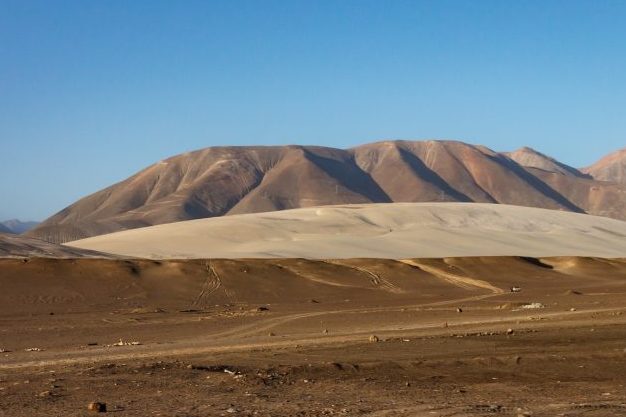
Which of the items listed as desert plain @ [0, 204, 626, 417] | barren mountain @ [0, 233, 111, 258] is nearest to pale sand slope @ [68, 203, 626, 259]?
desert plain @ [0, 204, 626, 417]

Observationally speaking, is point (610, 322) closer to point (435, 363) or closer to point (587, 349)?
point (587, 349)

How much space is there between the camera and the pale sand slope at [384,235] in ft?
195

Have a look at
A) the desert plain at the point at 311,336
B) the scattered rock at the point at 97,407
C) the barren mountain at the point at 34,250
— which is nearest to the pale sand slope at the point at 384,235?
the desert plain at the point at 311,336

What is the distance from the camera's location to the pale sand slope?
59562mm

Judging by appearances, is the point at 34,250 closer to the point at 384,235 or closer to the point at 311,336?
the point at 311,336

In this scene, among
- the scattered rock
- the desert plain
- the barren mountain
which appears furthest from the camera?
the barren mountain

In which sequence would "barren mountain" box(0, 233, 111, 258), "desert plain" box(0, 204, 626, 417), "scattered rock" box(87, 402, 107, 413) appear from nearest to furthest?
"scattered rock" box(87, 402, 107, 413) < "desert plain" box(0, 204, 626, 417) < "barren mountain" box(0, 233, 111, 258)

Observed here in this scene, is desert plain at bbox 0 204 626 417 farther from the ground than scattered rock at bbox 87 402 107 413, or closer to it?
closer to it

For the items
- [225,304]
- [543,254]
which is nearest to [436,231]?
[543,254]

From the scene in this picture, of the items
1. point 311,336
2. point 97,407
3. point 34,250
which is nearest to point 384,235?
point 34,250

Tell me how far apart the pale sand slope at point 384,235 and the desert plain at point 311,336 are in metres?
3.35

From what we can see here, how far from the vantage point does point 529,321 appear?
2312 centimetres

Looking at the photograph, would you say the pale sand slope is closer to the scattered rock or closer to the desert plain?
the desert plain

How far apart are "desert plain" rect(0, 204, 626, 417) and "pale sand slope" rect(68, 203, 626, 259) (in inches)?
132
